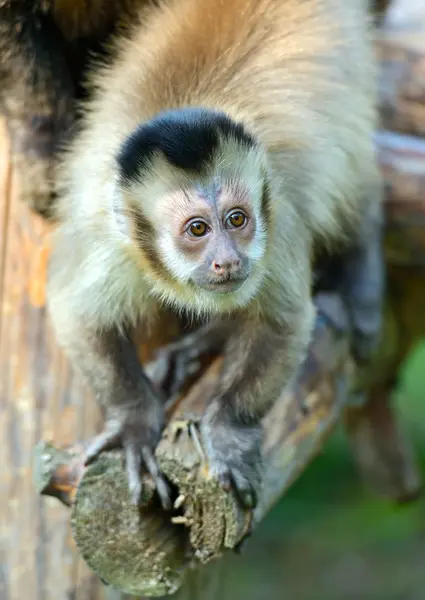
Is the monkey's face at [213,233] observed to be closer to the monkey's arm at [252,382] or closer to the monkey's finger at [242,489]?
the monkey's arm at [252,382]

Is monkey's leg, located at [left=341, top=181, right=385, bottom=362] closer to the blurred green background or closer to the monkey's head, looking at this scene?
the monkey's head

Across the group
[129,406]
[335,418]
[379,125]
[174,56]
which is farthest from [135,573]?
[379,125]

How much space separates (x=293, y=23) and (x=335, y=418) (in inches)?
68.0

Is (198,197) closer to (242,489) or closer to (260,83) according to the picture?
(260,83)

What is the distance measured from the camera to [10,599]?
359 centimetres

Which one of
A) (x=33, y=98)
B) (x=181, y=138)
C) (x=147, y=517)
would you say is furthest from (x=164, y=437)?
(x=33, y=98)

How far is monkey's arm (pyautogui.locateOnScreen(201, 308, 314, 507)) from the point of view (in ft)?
10.7

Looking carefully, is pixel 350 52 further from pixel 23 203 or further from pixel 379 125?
pixel 23 203

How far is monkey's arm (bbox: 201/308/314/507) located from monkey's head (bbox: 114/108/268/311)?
11.3 inches

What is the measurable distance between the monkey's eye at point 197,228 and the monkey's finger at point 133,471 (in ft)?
2.60

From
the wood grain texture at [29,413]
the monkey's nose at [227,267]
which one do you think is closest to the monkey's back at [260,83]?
the wood grain texture at [29,413]

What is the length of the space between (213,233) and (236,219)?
0.34ft

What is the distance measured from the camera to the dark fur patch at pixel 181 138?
2.91 meters

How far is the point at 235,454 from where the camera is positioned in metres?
3.21
